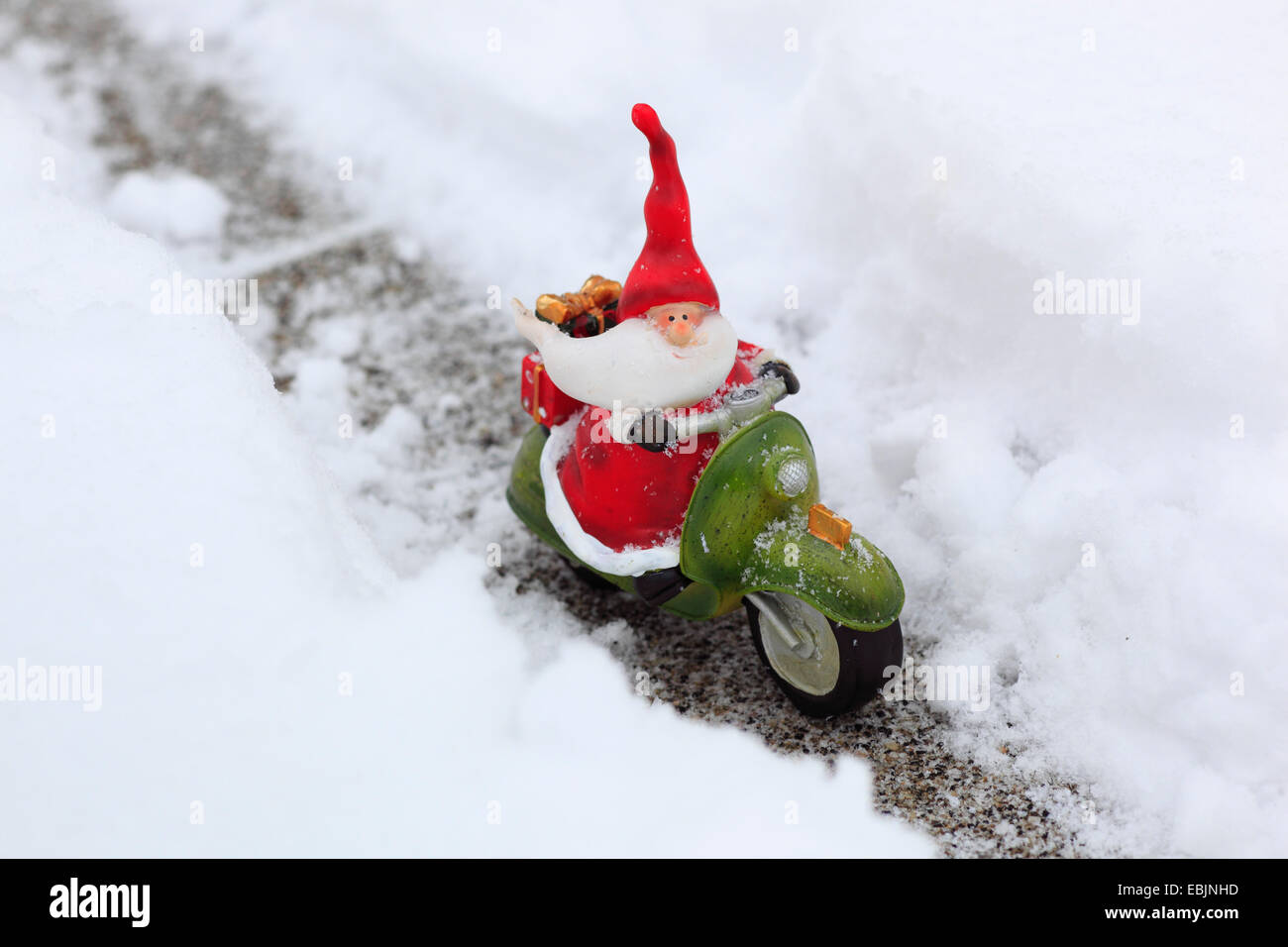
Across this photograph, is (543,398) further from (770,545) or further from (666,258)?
(770,545)

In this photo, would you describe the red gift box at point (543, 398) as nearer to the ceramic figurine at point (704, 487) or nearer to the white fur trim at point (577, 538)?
the white fur trim at point (577, 538)

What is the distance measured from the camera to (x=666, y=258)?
2.55m

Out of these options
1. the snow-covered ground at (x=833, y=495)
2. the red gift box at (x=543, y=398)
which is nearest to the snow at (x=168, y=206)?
the snow-covered ground at (x=833, y=495)

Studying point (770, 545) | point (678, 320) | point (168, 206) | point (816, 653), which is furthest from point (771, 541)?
point (168, 206)

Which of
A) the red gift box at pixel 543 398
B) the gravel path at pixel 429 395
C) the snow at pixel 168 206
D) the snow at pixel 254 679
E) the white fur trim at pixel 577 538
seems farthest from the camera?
the snow at pixel 168 206

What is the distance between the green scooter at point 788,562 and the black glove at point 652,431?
4cm

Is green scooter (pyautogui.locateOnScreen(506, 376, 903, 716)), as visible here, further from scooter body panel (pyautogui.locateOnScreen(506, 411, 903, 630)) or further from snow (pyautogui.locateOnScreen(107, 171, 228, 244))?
snow (pyautogui.locateOnScreen(107, 171, 228, 244))

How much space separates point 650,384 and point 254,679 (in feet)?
3.51

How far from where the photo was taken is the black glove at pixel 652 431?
250cm

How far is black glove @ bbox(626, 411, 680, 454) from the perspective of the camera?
98.6 inches

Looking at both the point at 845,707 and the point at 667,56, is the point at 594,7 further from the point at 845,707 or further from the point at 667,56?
the point at 845,707

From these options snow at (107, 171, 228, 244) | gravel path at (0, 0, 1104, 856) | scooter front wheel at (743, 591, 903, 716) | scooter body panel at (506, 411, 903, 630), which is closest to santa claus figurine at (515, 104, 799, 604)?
scooter body panel at (506, 411, 903, 630)

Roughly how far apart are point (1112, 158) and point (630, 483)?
1.67 m

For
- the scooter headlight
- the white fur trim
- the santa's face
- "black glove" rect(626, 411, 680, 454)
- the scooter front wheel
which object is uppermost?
the santa's face
